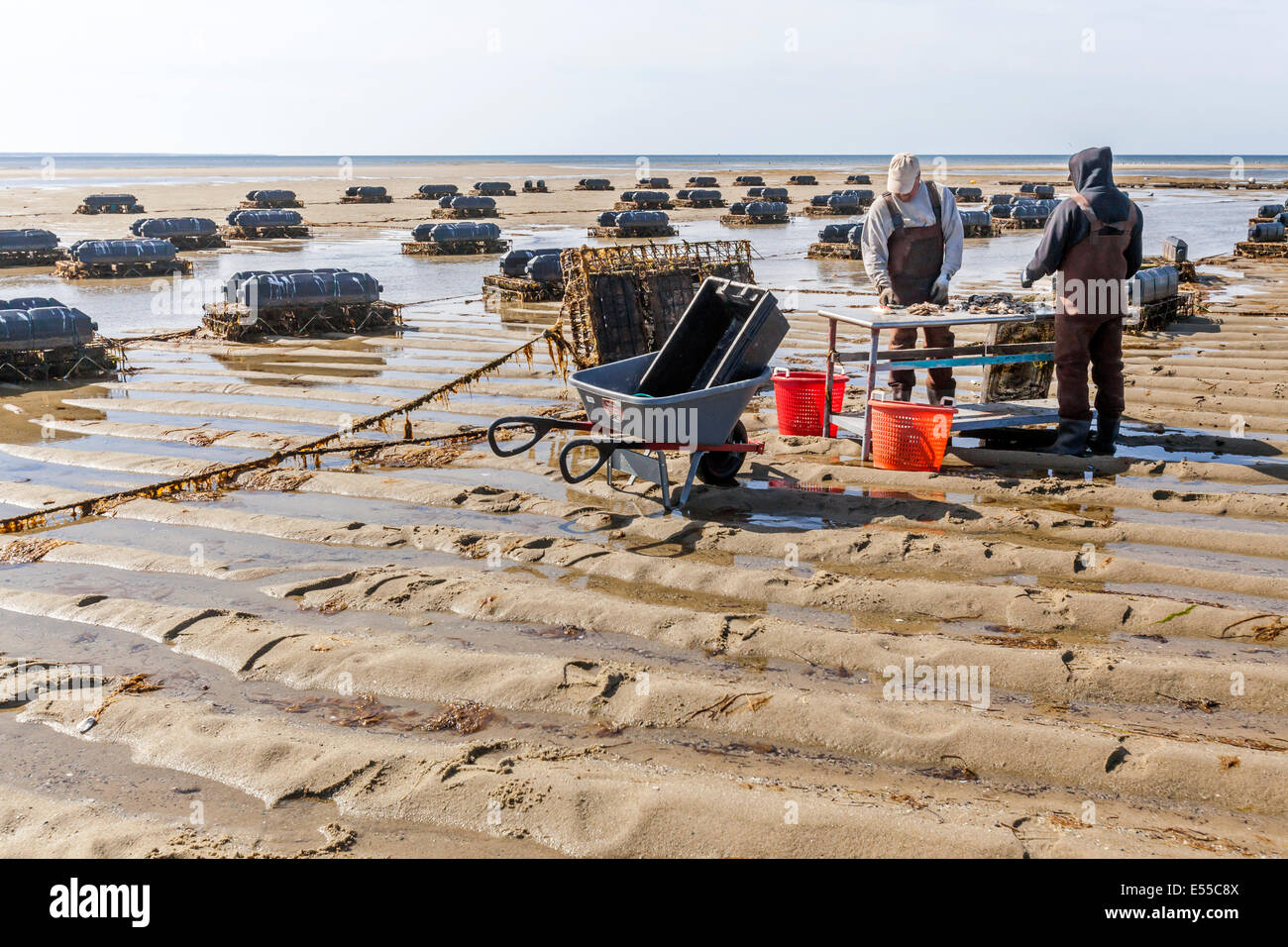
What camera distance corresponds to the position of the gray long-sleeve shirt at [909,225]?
9281 millimetres

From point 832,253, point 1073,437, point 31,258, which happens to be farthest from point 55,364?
point 832,253

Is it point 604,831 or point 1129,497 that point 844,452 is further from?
point 604,831

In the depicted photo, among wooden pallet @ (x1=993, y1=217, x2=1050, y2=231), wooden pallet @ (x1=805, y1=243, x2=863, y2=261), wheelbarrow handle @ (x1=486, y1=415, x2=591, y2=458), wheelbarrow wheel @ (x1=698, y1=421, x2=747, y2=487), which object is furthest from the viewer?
wooden pallet @ (x1=993, y1=217, x2=1050, y2=231)

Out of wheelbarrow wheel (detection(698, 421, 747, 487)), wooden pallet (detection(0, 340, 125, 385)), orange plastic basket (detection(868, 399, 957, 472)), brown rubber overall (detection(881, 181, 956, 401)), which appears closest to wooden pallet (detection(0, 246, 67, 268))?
wooden pallet (detection(0, 340, 125, 385))

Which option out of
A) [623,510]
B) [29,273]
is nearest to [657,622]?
[623,510]

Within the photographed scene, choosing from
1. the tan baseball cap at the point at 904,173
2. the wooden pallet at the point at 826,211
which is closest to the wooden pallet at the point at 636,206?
the wooden pallet at the point at 826,211

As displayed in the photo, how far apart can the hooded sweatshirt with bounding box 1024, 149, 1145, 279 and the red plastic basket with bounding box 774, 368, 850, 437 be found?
7.57 feet

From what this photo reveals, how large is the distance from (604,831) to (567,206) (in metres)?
57.0

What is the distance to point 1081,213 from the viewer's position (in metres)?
8.40

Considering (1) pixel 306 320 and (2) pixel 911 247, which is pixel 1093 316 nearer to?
(2) pixel 911 247

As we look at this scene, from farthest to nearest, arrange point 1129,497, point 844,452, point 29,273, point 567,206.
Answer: point 567,206, point 29,273, point 844,452, point 1129,497

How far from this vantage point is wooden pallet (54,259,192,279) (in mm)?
29641

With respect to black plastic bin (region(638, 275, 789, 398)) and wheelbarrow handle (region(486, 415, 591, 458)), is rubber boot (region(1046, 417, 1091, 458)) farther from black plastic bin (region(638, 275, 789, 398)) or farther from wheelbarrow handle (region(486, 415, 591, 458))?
wheelbarrow handle (region(486, 415, 591, 458))
